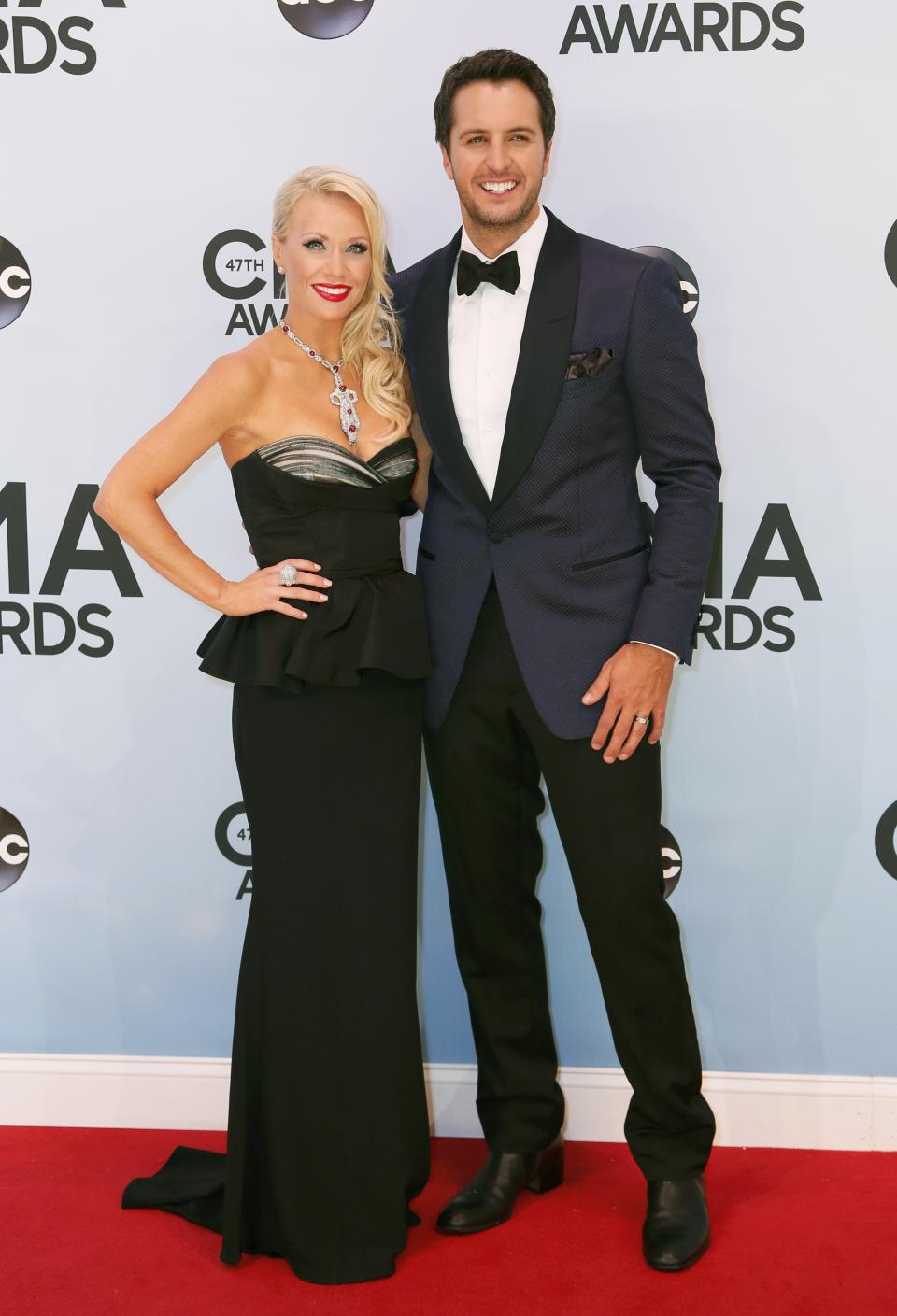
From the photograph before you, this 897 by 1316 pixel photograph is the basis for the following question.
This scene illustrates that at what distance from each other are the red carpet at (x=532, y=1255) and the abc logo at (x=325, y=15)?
2.46 metres

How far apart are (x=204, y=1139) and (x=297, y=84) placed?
237cm

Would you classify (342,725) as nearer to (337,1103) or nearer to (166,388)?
(337,1103)

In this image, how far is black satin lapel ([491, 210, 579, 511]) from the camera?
2.19 m

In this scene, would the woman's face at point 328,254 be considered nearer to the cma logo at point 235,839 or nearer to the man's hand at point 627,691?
the man's hand at point 627,691

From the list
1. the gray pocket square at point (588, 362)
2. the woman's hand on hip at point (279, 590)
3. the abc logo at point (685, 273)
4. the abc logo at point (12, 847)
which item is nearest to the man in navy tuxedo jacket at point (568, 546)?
the gray pocket square at point (588, 362)

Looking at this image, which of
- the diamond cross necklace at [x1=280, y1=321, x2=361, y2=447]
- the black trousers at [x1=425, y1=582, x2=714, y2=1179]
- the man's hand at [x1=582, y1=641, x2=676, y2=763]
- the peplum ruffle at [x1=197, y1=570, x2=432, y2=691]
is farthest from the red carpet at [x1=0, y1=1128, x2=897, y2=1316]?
the diamond cross necklace at [x1=280, y1=321, x2=361, y2=447]

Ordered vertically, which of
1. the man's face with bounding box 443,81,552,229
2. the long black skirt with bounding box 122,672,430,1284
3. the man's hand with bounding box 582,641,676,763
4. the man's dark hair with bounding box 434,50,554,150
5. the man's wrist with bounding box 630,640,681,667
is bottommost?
the long black skirt with bounding box 122,672,430,1284

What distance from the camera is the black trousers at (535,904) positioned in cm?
229

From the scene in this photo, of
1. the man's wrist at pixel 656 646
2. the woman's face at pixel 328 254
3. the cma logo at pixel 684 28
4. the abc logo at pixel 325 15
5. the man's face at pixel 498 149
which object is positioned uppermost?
the abc logo at pixel 325 15

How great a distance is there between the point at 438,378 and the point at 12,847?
152 centimetres

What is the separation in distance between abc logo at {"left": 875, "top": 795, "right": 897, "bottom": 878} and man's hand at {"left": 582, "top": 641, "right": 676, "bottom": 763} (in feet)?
2.65

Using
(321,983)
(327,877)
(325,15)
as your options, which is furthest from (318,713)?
(325,15)

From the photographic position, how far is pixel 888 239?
2.57 meters

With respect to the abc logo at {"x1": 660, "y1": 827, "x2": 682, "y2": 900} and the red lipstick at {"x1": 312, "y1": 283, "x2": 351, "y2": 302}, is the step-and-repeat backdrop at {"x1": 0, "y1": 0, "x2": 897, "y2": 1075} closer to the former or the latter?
the abc logo at {"x1": 660, "y1": 827, "x2": 682, "y2": 900}
